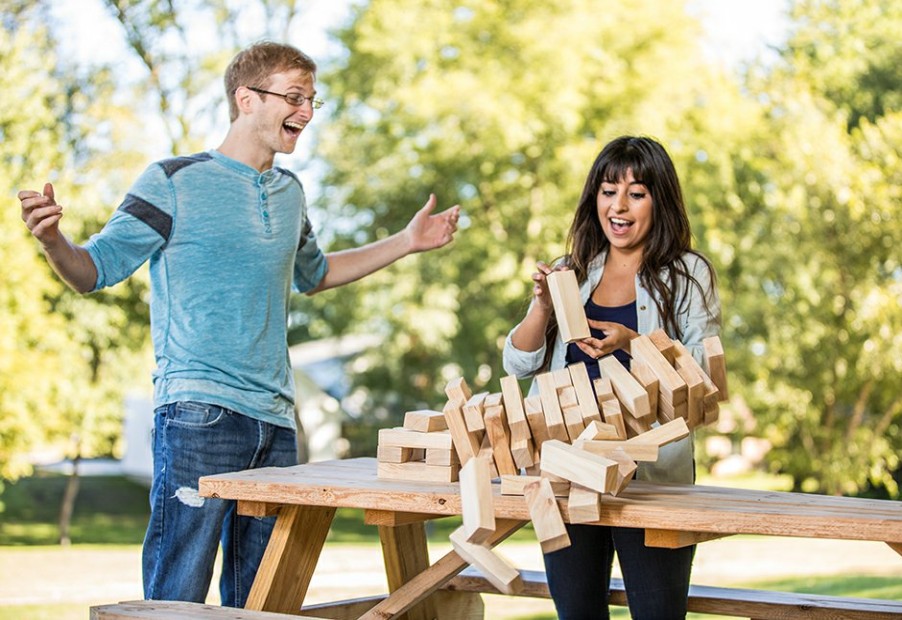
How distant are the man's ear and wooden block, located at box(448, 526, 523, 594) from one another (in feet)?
5.14

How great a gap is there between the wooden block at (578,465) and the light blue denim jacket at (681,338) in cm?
50

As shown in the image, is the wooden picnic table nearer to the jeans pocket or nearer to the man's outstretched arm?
the jeans pocket

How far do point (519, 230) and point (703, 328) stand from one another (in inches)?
600

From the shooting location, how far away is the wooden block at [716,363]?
113 inches

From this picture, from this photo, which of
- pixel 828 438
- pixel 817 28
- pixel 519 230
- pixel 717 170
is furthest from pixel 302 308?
pixel 817 28

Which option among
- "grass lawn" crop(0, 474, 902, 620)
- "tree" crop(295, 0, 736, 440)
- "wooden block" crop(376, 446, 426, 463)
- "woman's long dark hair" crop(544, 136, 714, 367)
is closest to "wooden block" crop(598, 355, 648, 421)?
"woman's long dark hair" crop(544, 136, 714, 367)

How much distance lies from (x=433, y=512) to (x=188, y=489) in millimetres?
867

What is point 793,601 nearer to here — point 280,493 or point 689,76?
point 280,493

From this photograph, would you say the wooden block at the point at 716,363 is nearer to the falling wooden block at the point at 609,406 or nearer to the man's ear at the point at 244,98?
the falling wooden block at the point at 609,406

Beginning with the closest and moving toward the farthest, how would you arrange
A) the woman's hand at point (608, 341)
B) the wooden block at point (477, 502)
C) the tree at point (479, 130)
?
the wooden block at point (477, 502)
the woman's hand at point (608, 341)
the tree at point (479, 130)

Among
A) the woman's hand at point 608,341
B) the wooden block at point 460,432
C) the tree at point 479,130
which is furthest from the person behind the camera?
the tree at point 479,130

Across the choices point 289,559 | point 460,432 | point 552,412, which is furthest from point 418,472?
point 289,559

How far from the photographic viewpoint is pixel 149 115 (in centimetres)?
1706

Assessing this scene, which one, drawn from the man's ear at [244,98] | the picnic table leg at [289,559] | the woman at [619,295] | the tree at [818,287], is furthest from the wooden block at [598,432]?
the tree at [818,287]
